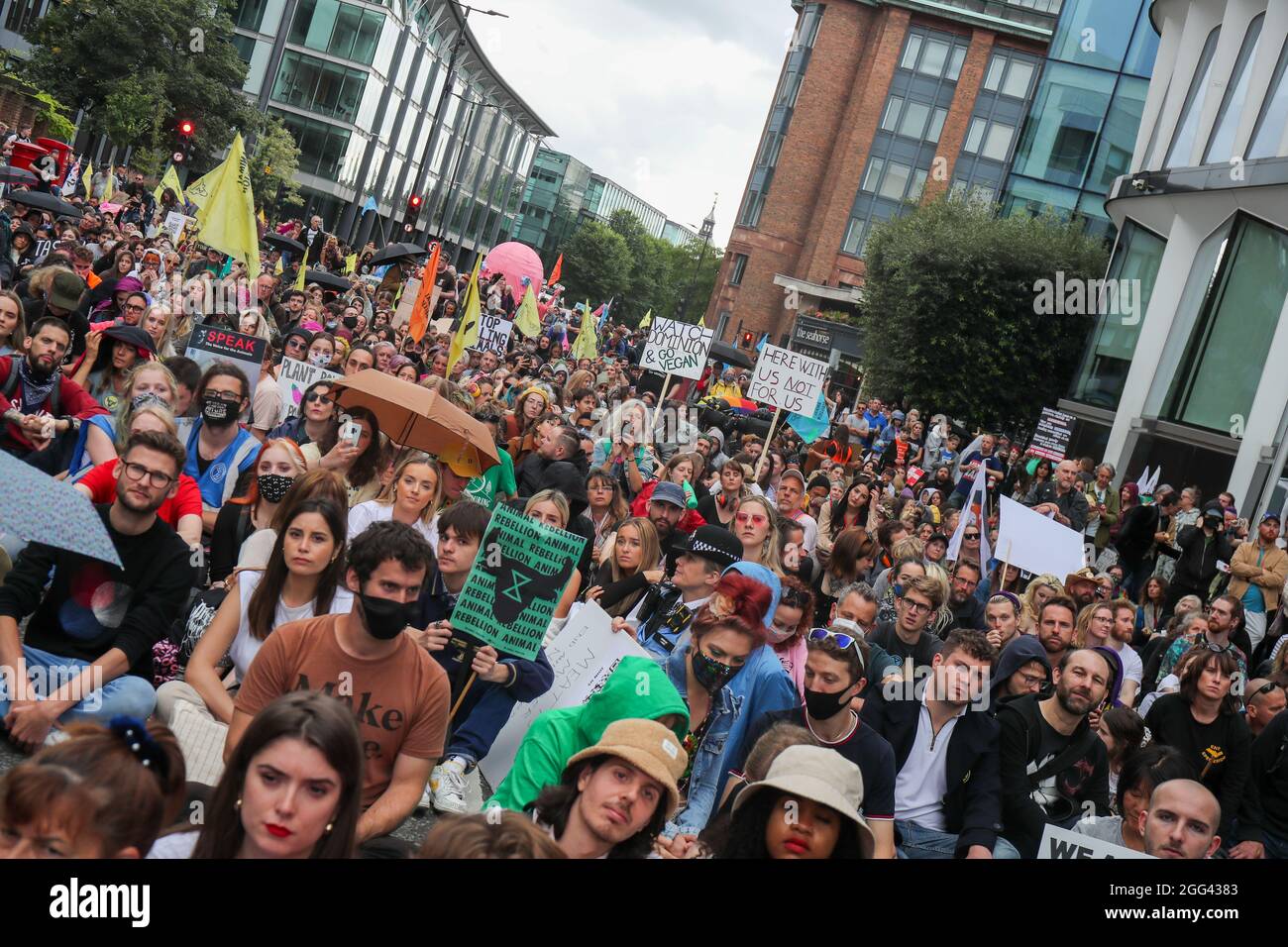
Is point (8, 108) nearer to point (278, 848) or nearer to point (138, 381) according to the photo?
point (138, 381)

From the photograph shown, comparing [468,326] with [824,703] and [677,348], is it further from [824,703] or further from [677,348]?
[824,703]

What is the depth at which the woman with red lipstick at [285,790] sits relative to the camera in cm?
320

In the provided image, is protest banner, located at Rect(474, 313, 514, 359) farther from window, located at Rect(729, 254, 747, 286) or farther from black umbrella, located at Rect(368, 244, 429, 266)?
window, located at Rect(729, 254, 747, 286)

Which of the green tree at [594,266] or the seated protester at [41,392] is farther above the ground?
the green tree at [594,266]

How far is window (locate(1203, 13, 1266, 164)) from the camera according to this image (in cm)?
2329

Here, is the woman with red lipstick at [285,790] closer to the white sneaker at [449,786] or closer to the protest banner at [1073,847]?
the white sneaker at [449,786]

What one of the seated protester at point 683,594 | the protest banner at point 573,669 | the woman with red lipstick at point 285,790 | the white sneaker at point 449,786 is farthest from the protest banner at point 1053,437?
the woman with red lipstick at point 285,790

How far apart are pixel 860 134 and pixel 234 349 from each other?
54341mm

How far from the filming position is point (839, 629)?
622cm

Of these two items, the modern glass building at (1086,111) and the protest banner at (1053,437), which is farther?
the modern glass building at (1086,111)

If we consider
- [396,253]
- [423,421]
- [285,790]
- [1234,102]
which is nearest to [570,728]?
[285,790]

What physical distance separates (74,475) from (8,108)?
1639 inches

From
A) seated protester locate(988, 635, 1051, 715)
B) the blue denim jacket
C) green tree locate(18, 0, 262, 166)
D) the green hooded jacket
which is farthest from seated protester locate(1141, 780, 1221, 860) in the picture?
green tree locate(18, 0, 262, 166)

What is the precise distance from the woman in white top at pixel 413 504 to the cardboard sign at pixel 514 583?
119cm
